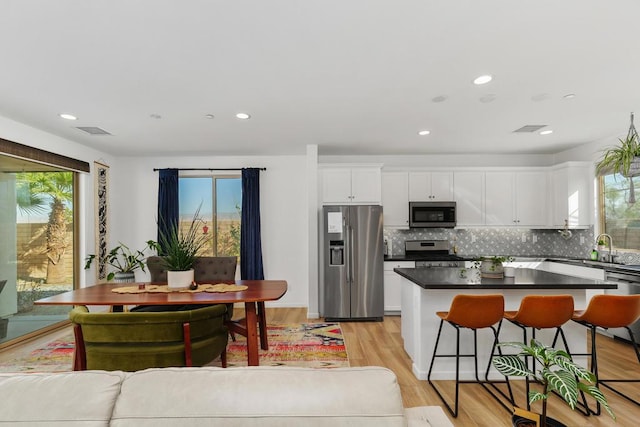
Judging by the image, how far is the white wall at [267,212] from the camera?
220 inches

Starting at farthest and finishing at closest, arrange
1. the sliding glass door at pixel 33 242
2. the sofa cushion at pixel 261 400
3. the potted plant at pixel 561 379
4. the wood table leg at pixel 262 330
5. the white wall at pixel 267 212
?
1. the white wall at pixel 267 212
2. the sliding glass door at pixel 33 242
3. the wood table leg at pixel 262 330
4. the potted plant at pixel 561 379
5. the sofa cushion at pixel 261 400

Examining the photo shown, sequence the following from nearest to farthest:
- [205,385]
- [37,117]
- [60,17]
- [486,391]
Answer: [205,385]
[60,17]
[486,391]
[37,117]

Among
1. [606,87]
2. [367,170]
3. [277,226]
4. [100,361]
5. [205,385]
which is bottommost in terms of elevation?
[100,361]

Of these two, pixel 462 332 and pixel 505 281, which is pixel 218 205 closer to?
pixel 462 332

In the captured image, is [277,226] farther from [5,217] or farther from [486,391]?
[486,391]

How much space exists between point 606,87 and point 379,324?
3.52 meters

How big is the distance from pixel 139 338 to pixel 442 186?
4624 millimetres

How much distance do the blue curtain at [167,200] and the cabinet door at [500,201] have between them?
4.98m

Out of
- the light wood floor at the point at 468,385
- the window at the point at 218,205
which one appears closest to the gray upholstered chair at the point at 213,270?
the light wood floor at the point at 468,385

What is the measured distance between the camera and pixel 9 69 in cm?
Answer: 250

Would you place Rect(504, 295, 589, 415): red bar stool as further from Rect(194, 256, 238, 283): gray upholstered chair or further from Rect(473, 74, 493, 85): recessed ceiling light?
Rect(194, 256, 238, 283): gray upholstered chair

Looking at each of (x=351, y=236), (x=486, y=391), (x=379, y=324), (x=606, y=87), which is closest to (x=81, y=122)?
(x=351, y=236)

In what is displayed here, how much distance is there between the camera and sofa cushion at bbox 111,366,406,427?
37.4 inches

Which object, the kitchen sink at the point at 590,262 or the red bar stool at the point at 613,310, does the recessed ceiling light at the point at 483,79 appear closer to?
the red bar stool at the point at 613,310
